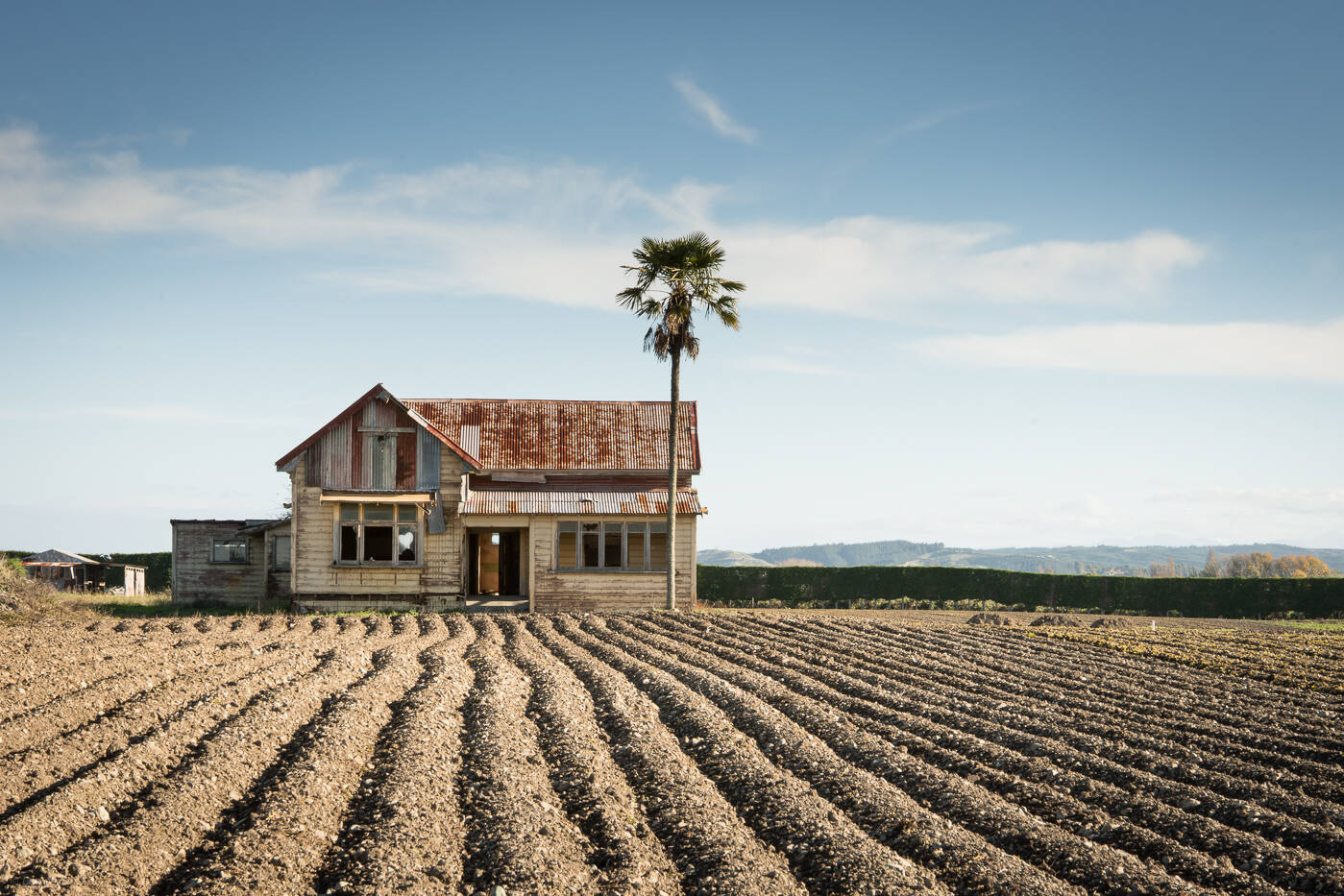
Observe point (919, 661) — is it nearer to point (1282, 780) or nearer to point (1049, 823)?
point (1282, 780)

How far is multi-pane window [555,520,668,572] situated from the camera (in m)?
26.1

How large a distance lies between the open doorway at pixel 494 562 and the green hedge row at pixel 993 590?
28.1 ft

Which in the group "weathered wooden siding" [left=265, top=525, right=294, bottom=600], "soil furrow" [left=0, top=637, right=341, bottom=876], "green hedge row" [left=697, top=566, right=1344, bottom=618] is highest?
"weathered wooden siding" [left=265, top=525, right=294, bottom=600]

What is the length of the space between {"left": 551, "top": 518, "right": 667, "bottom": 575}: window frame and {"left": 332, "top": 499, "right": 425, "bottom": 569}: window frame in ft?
11.1

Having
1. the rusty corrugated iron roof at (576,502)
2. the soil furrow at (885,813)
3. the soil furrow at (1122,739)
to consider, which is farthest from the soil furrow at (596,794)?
the rusty corrugated iron roof at (576,502)

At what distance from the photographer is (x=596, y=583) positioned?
26.1 metres

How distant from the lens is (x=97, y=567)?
36969 mm

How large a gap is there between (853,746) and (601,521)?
54.6 ft

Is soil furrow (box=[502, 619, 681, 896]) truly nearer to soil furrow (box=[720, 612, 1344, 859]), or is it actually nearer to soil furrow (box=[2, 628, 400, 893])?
soil furrow (box=[2, 628, 400, 893])

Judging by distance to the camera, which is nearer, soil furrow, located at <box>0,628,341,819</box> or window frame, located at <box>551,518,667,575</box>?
soil furrow, located at <box>0,628,341,819</box>

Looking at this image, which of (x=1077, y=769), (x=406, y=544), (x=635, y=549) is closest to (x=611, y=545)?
(x=635, y=549)

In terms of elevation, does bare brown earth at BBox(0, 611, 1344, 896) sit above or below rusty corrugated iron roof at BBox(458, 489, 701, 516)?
below

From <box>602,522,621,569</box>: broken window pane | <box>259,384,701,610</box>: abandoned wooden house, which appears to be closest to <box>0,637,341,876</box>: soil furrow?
<box>259,384,701,610</box>: abandoned wooden house

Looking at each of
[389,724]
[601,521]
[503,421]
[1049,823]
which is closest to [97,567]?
[503,421]
